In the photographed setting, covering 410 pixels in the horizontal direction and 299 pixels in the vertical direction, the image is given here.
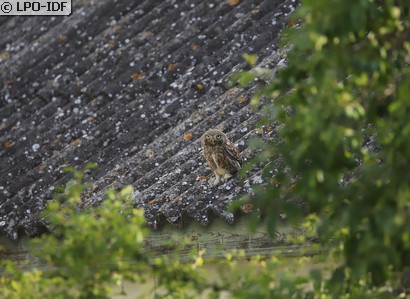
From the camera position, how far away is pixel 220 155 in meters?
7.32

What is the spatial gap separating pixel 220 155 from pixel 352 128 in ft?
9.36

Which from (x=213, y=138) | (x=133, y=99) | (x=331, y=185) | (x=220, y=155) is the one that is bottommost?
(x=331, y=185)

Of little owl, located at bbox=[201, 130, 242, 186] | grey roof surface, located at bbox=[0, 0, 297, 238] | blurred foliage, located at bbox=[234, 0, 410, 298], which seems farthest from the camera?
grey roof surface, located at bbox=[0, 0, 297, 238]

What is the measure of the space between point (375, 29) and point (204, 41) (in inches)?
177

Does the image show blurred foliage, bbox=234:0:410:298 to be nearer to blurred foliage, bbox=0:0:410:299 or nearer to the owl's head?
blurred foliage, bbox=0:0:410:299

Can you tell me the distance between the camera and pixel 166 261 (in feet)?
16.3

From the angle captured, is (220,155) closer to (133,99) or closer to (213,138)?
(213,138)

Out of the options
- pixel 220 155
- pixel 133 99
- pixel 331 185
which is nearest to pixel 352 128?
pixel 331 185

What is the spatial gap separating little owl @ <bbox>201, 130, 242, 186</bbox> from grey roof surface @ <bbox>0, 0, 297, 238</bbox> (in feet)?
0.29

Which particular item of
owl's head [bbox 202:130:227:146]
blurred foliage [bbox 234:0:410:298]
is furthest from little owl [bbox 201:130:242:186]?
blurred foliage [bbox 234:0:410:298]

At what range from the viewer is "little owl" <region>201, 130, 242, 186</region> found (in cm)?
730

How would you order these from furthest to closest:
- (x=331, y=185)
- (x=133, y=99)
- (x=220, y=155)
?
(x=133, y=99) < (x=220, y=155) < (x=331, y=185)

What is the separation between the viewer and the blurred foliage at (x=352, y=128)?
437cm

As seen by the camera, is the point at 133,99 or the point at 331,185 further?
the point at 133,99
